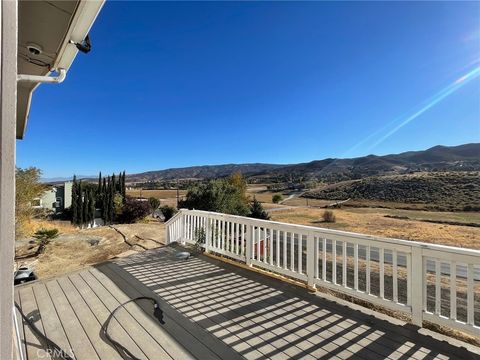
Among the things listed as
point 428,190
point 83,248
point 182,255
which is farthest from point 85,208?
point 428,190

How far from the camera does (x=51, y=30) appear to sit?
1.85 metres

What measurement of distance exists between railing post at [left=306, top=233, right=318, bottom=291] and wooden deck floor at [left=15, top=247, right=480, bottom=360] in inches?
7.2

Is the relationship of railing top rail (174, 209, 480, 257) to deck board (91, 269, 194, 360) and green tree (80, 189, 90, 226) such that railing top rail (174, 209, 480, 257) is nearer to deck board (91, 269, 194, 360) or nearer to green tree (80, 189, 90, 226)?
deck board (91, 269, 194, 360)

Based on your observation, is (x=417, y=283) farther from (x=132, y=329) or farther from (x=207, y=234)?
(x=207, y=234)

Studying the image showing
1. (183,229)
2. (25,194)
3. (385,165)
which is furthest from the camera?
(385,165)

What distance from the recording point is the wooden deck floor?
204 cm

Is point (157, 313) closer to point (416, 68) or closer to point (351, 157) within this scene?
point (416, 68)

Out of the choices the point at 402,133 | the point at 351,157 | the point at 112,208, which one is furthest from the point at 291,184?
the point at 112,208

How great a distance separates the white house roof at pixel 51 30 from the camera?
5.19 ft

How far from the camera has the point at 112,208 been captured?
2466 cm

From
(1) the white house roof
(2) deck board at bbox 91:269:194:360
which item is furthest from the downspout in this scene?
(2) deck board at bbox 91:269:194:360

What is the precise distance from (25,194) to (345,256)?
11.5 metres

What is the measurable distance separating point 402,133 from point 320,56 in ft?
87.7

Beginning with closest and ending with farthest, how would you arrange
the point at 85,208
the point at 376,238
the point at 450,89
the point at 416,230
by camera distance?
the point at 376,238 → the point at 450,89 → the point at 416,230 → the point at 85,208
